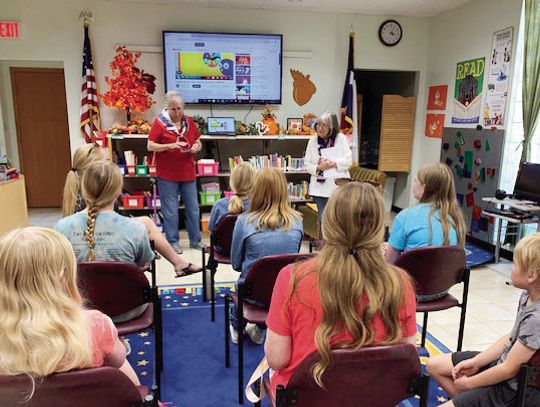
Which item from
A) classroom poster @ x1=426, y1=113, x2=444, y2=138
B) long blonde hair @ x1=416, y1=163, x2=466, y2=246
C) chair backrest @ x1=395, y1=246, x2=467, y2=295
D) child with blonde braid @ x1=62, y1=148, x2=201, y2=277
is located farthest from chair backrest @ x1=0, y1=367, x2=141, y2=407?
classroom poster @ x1=426, y1=113, x2=444, y2=138

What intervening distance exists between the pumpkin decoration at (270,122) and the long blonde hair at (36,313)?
15.5 feet

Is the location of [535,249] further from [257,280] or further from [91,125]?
[91,125]

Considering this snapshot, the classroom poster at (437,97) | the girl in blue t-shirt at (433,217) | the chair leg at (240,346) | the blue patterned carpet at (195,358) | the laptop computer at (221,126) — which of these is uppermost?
the classroom poster at (437,97)

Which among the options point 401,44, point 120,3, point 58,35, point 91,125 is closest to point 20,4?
point 58,35

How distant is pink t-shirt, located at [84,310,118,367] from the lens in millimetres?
1179

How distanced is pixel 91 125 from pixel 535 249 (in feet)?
17.1

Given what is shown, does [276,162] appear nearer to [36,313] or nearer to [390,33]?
[390,33]

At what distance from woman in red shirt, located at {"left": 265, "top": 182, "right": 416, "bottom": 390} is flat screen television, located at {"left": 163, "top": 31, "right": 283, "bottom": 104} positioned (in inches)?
182

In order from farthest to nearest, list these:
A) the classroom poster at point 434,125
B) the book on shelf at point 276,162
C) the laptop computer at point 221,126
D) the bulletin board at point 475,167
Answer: the classroom poster at point 434,125 → the book on shelf at point 276,162 → the laptop computer at point 221,126 → the bulletin board at point 475,167

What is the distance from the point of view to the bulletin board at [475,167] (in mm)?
4945

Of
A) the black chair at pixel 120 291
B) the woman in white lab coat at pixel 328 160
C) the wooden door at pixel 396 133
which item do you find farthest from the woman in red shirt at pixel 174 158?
the wooden door at pixel 396 133

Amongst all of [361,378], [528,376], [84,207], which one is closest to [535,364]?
[528,376]

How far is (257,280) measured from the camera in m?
2.08

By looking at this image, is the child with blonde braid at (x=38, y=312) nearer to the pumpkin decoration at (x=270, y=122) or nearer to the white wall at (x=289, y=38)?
the pumpkin decoration at (x=270, y=122)
